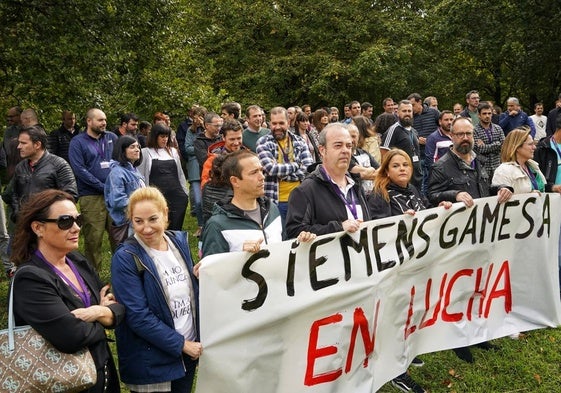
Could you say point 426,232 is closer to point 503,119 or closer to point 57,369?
point 57,369

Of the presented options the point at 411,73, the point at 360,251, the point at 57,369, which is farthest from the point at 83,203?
the point at 411,73

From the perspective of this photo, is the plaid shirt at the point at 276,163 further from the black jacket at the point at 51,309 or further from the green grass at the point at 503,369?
the black jacket at the point at 51,309

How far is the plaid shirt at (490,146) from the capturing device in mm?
8852

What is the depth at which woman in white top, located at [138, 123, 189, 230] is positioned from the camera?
8125 mm

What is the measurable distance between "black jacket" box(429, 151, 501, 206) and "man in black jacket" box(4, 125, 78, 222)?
3908 mm

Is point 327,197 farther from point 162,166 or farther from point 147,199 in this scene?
point 162,166

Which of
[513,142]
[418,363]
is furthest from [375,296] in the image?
[513,142]

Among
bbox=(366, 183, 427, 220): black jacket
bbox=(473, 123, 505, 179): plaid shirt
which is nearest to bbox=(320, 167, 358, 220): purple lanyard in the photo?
bbox=(366, 183, 427, 220): black jacket

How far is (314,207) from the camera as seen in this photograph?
4496 mm

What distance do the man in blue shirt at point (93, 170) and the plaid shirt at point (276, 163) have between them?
7.59 ft

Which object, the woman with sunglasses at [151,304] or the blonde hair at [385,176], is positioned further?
the blonde hair at [385,176]

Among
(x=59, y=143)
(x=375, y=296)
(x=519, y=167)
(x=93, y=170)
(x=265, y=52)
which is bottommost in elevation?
(x=375, y=296)

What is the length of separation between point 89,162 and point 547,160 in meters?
5.65

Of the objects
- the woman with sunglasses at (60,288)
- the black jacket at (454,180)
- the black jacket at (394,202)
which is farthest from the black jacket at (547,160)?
the woman with sunglasses at (60,288)
